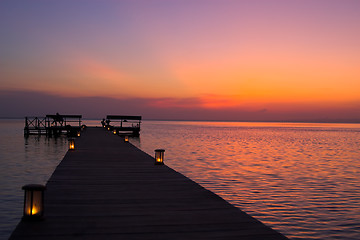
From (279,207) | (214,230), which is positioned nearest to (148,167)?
(279,207)

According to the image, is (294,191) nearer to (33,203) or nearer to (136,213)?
(136,213)

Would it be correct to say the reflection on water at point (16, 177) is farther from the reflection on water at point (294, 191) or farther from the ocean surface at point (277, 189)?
the reflection on water at point (294, 191)

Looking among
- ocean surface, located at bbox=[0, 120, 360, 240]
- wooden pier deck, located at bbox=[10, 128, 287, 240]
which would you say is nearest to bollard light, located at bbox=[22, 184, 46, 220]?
wooden pier deck, located at bbox=[10, 128, 287, 240]

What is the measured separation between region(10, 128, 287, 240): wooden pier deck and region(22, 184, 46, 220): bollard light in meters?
0.14

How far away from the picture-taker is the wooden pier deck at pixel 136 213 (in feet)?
15.6

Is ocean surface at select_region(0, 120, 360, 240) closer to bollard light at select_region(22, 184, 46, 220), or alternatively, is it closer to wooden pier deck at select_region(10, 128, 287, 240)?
wooden pier deck at select_region(10, 128, 287, 240)

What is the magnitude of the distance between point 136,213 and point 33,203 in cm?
171

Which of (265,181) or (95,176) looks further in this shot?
(265,181)

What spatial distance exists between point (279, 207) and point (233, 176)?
20.2 feet

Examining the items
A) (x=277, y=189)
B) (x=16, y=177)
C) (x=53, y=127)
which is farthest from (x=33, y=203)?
(x=53, y=127)

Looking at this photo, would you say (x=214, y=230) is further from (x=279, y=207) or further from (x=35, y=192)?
(x=279, y=207)

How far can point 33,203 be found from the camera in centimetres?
521

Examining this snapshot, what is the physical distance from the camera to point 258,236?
470cm

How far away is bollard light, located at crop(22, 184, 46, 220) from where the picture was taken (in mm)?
5156
